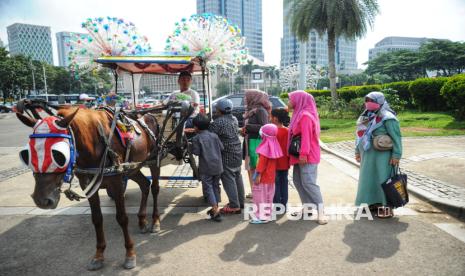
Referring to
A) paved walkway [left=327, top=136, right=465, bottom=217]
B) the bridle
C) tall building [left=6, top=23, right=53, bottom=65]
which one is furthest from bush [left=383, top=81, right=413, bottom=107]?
tall building [left=6, top=23, right=53, bottom=65]

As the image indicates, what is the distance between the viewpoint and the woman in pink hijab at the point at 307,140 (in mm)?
4387

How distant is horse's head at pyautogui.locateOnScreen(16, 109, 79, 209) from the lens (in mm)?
2557

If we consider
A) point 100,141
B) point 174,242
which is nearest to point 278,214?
point 174,242

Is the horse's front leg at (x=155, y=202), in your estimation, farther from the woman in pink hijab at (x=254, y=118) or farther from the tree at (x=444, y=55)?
the tree at (x=444, y=55)

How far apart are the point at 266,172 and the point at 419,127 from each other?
11.1 metres

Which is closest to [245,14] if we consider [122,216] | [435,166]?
[435,166]

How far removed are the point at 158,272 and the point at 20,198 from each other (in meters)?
3.98

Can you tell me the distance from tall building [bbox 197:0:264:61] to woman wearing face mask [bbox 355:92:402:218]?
135 meters

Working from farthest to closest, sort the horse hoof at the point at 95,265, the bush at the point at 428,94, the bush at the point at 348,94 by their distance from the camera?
the bush at the point at 348,94 < the bush at the point at 428,94 < the horse hoof at the point at 95,265

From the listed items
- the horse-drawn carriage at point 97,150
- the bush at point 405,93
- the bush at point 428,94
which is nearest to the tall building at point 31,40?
the bush at point 405,93

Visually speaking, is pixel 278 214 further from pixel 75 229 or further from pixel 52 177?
pixel 52 177

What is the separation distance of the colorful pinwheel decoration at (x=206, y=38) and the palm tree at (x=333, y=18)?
51.9 feet

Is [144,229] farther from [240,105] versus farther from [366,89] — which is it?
[366,89]

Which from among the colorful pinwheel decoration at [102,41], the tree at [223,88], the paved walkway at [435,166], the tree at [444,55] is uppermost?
the tree at [444,55]
